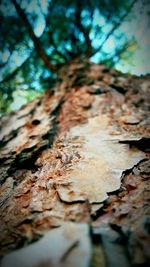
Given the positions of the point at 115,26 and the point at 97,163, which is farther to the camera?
the point at 115,26

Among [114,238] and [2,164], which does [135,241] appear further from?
[2,164]

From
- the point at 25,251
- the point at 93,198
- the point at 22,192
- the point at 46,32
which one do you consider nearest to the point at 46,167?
the point at 22,192

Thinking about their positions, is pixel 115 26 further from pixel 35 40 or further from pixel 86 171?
pixel 86 171

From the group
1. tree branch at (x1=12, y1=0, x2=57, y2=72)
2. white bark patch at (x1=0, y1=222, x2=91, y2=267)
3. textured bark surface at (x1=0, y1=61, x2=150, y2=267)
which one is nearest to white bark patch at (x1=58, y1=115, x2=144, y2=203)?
textured bark surface at (x1=0, y1=61, x2=150, y2=267)

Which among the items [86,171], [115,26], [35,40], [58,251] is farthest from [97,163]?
[115,26]

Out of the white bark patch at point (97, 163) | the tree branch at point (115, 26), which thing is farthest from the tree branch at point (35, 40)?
the white bark patch at point (97, 163)

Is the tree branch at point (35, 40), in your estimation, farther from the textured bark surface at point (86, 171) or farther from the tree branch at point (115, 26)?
the textured bark surface at point (86, 171)

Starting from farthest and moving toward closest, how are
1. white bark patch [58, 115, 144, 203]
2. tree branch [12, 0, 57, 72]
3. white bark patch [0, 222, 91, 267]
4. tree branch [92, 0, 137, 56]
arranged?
tree branch [92, 0, 137, 56] < tree branch [12, 0, 57, 72] < white bark patch [58, 115, 144, 203] < white bark patch [0, 222, 91, 267]

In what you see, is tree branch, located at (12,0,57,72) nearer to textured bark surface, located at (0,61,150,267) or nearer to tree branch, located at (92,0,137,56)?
tree branch, located at (92,0,137,56)

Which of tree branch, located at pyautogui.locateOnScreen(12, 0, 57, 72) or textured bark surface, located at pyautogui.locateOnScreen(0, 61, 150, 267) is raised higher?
tree branch, located at pyautogui.locateOnScreen(12, 0, 57, 72)
